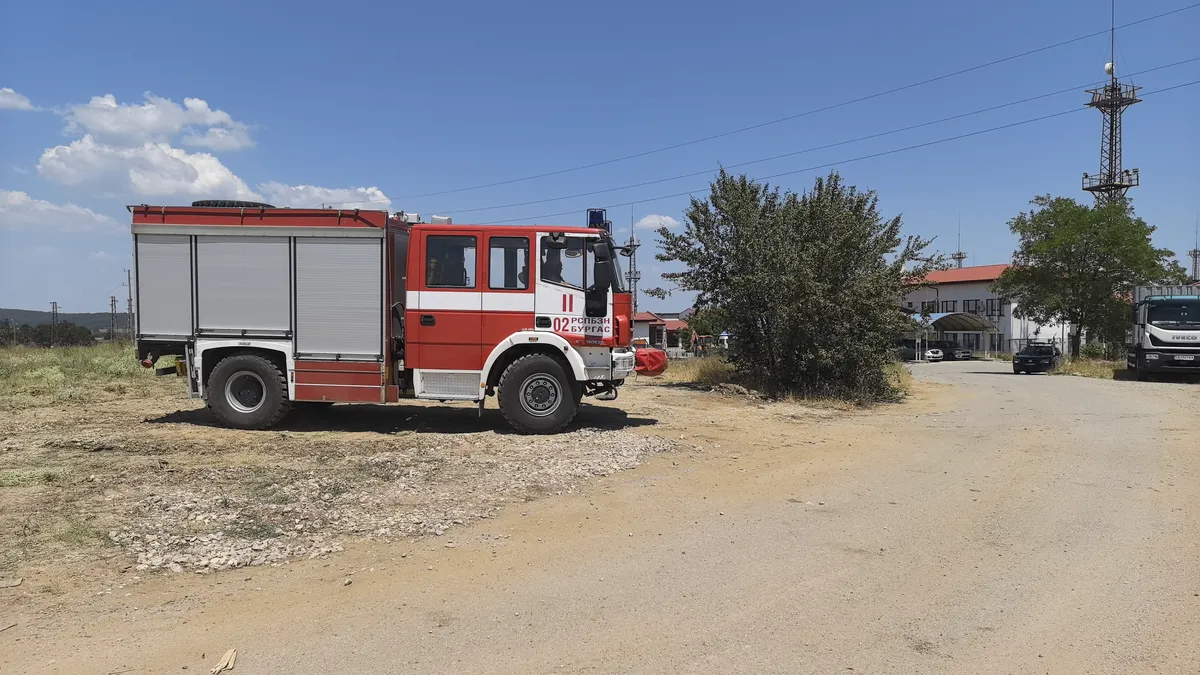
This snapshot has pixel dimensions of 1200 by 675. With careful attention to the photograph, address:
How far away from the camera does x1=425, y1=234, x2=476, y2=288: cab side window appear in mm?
10195

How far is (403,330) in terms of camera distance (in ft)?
34.0

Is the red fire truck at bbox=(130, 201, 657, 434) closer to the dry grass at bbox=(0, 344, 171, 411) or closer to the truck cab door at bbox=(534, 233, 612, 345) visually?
the truck cab door at bbox=(534, 233, 612, 345)

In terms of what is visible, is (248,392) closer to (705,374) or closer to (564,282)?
(564,282)

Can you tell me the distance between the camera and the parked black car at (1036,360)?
3105 centimetres

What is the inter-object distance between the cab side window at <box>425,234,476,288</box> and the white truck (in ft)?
73.4

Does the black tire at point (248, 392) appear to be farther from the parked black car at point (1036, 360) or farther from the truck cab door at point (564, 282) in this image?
the parked black car at point (1036, 360)

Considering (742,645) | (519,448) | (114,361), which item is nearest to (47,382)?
(114,361)

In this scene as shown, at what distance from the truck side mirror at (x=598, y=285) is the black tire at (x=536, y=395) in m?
0.89

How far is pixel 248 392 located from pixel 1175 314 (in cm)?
2534

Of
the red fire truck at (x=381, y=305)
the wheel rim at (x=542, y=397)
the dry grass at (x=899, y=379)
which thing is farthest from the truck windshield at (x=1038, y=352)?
the wheel rim at (x=542, y=397)

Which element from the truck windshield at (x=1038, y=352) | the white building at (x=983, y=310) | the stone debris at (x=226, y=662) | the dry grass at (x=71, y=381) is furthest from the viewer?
the white building at (x=983, y=310)

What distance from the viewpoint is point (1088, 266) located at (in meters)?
34.4

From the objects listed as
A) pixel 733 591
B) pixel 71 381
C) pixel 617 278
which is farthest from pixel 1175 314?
pixel 71 381

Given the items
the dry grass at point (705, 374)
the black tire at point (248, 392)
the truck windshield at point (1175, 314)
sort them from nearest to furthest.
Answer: the black tire at point (248, 392)
the dry grass at point (705, 374)
the truck windshield at point (1175, 314)
